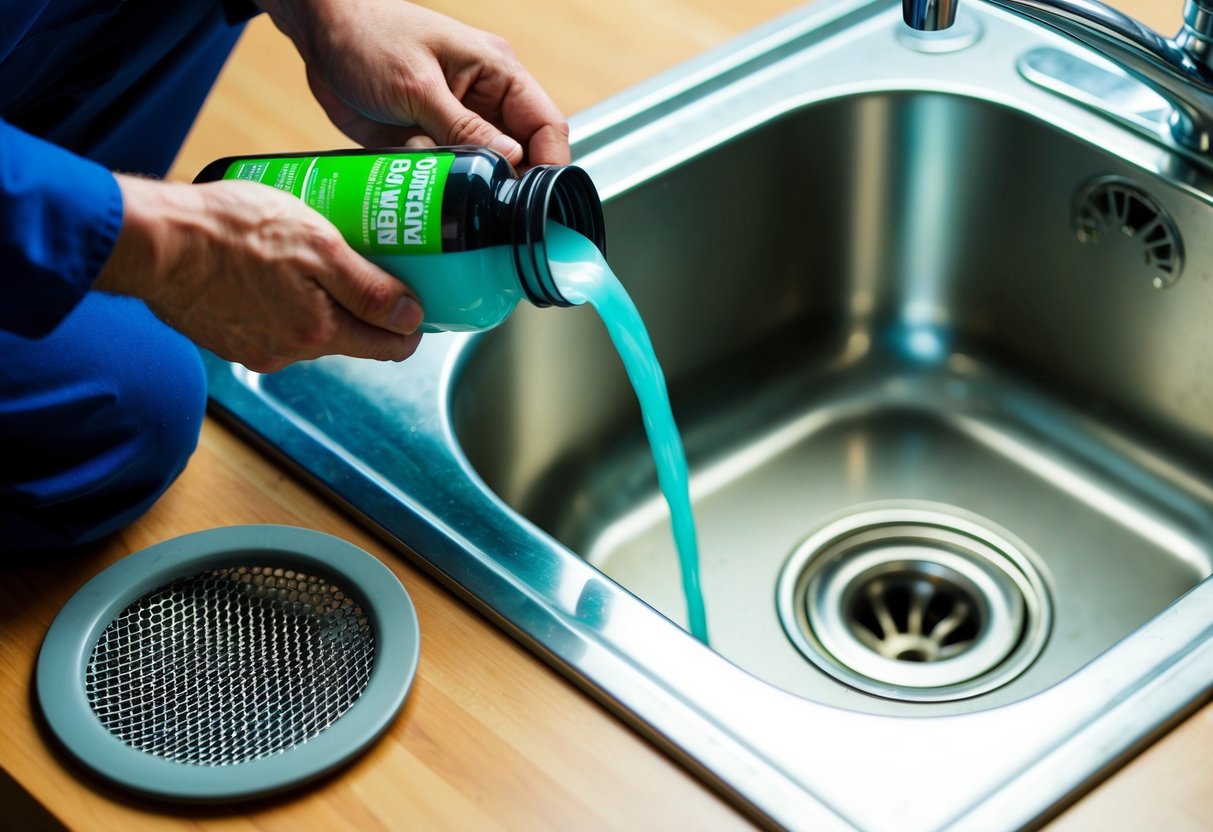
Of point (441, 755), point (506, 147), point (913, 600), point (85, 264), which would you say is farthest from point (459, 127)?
point (913, 600)

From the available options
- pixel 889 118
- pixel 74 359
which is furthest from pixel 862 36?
pixel 74 359

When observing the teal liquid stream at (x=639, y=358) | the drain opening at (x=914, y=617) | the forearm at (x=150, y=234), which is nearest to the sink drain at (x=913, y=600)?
the drain opening at (x=914, y=617)

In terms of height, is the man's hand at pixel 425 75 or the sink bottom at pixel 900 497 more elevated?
the man's hand at pixel 425 75

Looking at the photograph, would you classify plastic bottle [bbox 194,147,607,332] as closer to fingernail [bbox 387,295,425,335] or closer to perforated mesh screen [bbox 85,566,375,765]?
fingernail [bbox 387,295,425,335]

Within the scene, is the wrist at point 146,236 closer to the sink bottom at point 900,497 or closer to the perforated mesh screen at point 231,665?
the perforated mesh screen at point 231,665

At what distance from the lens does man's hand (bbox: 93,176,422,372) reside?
0.69 metres

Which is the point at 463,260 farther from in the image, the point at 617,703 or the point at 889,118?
the point at 889,118

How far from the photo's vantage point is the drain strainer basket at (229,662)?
677mm

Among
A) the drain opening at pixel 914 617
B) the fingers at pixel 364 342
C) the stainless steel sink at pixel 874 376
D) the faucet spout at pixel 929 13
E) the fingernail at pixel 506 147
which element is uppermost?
the faucet spout at pixel 929 13

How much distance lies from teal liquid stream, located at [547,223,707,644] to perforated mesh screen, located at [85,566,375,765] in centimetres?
21

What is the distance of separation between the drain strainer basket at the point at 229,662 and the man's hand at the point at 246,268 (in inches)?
Result: 5.1

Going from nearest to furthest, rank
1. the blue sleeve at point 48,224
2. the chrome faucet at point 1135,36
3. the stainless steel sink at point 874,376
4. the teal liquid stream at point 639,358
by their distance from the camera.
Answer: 1. the blue sleeve at point 48,224
2. the teal liquid stream at point 639,358
3. the chrome faucet at point 1135,36
4. the stainless steel sink at point 874,376

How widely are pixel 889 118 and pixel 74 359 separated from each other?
0.65 m

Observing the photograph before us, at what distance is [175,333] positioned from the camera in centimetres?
85
